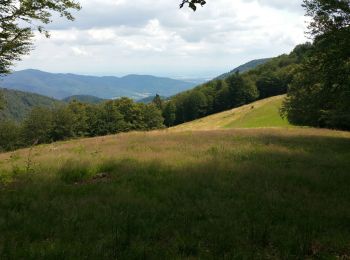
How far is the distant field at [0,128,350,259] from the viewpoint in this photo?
22.2ft

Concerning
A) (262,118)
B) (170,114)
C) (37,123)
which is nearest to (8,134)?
(37,123)

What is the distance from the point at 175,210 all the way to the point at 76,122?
324 ft

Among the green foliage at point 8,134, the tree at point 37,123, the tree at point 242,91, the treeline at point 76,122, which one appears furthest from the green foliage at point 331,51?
the tree at point 242,91

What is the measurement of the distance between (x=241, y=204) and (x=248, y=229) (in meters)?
1.96

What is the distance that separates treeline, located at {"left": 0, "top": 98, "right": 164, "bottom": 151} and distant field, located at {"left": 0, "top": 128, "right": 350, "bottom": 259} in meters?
87.9

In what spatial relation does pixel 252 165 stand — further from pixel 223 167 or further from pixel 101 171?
pixel 101 171

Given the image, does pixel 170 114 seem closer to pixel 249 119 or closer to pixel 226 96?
pixel 226 96

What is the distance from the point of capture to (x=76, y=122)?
10388 cm

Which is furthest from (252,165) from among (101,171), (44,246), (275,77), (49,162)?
(275,77)

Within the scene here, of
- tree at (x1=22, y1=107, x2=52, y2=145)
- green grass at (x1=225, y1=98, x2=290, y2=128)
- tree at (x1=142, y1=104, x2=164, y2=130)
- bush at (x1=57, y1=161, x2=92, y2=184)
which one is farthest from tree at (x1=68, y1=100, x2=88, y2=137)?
bush at (x1=57, y1=161, x2=92, y2=184)

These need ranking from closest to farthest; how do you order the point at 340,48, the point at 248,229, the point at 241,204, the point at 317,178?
the point at 248,229, the point at 241,204, the point at 317,178, the point at 340,48

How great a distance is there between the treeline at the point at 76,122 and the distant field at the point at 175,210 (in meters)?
87.9

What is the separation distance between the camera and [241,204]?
9695 millimetres

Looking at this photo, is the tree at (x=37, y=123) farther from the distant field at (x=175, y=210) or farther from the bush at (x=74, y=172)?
the distant field at (x=175, y=210)
